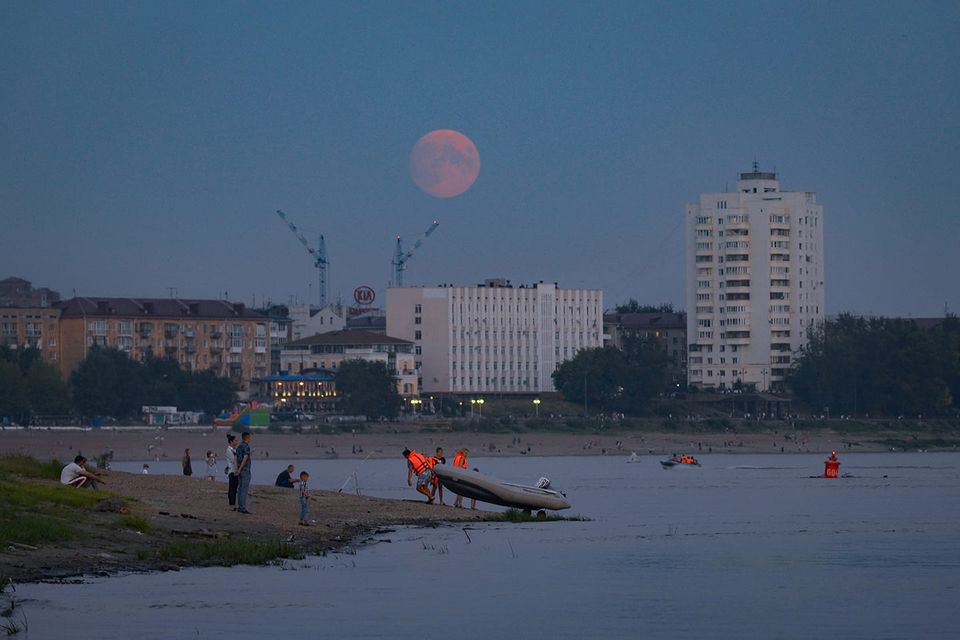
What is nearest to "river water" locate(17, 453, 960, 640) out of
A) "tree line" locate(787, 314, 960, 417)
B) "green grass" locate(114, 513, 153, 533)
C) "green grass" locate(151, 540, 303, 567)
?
"green grass" locate(151, 540, 303, 567)

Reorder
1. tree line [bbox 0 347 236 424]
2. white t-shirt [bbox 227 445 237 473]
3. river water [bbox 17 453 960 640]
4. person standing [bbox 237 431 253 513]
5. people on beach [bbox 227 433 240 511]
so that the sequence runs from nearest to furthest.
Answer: river water [bbox 17 453 960 640], person standing [bbox 237 431 253 513], white t-shirt [bbox 227 445 237 473], people on beach [bbox 227 433 240 511], tree line [bbox 0 347 236 424]

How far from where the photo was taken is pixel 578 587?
36.2 m

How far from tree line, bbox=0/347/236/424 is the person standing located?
125 m

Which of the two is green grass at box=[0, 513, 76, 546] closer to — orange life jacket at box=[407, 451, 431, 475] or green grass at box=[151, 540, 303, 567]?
green grass at box=[151, 540, 303, 567]

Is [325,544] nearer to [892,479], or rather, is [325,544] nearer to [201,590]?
[201,590]

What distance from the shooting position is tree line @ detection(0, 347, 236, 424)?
16638cm

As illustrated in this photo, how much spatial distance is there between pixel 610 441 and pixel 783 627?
140m

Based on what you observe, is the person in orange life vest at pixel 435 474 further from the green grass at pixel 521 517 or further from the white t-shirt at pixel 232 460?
the white t-shirt at pixel 232 460

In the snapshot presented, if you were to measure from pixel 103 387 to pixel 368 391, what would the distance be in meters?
25.4

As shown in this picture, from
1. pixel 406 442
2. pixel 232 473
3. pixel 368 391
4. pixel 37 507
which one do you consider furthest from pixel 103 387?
pixel 37 507

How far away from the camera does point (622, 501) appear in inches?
2906

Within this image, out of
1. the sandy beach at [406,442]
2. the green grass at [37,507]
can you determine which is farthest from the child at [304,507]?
the sandy beach at [406,442]

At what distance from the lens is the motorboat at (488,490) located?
5238cm

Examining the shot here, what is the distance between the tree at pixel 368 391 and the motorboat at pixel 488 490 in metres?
127
